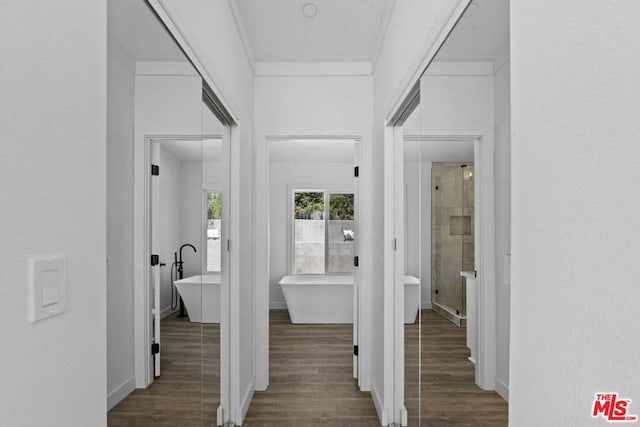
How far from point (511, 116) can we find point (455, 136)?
49 centimetres

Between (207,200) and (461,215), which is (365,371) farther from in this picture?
(461,215)

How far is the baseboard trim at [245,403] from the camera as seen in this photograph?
9.08 ft

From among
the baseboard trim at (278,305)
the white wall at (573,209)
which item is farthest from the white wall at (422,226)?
the baseboard trim at (278,305)

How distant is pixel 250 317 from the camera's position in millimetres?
3270

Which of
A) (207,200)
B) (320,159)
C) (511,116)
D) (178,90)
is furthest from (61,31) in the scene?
(320,159)

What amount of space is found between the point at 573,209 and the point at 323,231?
6.23 metres

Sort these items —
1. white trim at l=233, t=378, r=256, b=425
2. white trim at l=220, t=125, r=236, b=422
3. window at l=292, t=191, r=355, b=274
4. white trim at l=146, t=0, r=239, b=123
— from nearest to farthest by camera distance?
white trim at l=146, t=0, r=239, b=123
white trim at l=220, t=125, r=236, b=422
white trim at l=233, t=378, r=256, b=425
window at l=292, t=191, r=355, b=274

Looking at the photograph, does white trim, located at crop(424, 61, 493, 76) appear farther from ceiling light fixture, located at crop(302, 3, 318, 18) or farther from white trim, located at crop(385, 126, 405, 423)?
ceiling light fixture, located at crop(302, 3, 318, 18)

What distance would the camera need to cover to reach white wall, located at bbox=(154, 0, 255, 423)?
6.16 ft

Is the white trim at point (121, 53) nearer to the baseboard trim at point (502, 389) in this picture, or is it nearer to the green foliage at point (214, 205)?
the green foliage at point (214, 205)

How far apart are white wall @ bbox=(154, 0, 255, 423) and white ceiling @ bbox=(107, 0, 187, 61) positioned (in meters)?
0.14

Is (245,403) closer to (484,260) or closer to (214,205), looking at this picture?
(214,205)

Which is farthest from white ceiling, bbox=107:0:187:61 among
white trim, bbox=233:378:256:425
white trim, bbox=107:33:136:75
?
white trim, bbox=233:378:256:425

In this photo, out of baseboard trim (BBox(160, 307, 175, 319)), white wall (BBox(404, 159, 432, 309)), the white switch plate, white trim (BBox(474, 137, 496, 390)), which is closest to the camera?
the white switch plate
